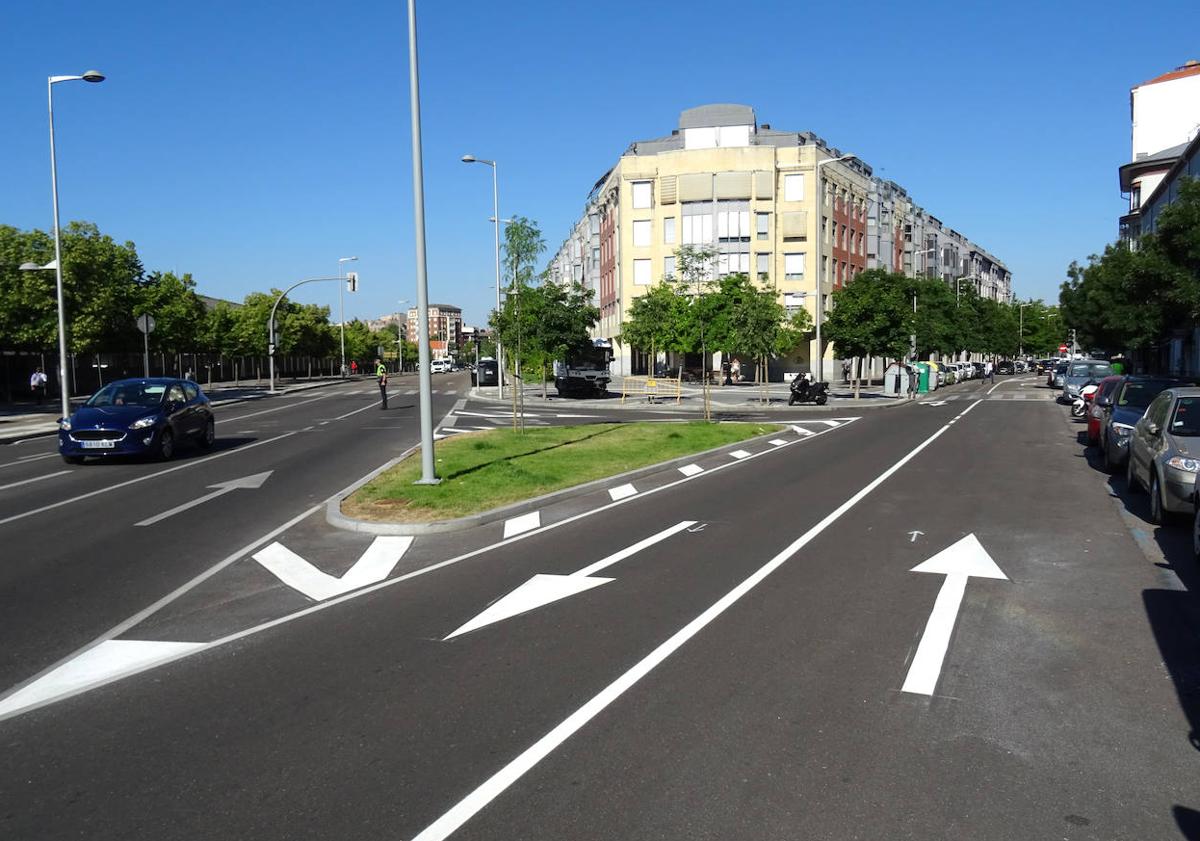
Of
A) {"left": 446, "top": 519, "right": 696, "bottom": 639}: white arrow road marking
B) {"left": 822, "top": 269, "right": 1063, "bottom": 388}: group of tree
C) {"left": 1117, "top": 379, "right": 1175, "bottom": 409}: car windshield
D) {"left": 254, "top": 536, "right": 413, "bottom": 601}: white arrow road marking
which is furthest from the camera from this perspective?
{"left": 822, "top": 269, "right": 1063, "bottom": 388}: group of tree

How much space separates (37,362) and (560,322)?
25857 mm

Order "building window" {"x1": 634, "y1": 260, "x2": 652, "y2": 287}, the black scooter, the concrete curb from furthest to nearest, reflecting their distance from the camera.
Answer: "building window" {"x1": 634, "y1": 260, "x2": 652, "y2": 287}, the black scooter, the concrete curb

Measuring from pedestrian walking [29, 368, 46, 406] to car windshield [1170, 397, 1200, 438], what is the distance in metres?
43.1

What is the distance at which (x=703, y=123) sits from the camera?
228ft

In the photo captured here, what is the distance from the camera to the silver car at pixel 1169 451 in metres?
9.99

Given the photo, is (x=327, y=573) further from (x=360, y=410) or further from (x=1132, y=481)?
(x=360, y=410)

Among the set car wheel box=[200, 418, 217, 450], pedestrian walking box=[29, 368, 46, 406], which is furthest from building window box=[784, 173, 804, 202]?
car wheel box=[200, 418, 217, 450]

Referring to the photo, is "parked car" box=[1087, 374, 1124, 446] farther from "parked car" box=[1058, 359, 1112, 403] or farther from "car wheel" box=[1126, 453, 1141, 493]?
"parked car" box=[1058, 359, 1112, 403]

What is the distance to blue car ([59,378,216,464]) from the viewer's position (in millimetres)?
17000

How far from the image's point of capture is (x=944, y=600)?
24.3 ft

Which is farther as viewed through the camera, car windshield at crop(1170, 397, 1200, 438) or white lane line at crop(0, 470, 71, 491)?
white lane line at crop(0, 470, 71, 491)

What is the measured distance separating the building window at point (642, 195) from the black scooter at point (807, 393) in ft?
104

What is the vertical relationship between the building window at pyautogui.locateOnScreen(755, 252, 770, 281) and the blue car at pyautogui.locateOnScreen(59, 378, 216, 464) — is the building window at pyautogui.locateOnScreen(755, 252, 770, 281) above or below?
above

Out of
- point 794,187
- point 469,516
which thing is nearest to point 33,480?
point 469,516
